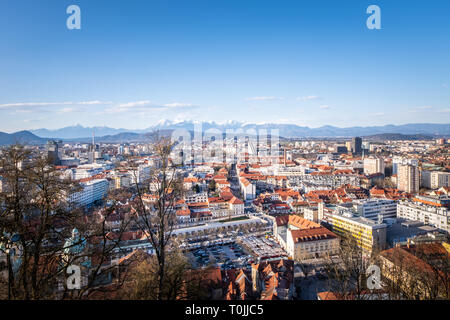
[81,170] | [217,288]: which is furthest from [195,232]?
[81,170]

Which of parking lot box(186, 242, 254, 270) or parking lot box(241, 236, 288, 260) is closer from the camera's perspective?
parking lot box(186, 242, 254, 270)

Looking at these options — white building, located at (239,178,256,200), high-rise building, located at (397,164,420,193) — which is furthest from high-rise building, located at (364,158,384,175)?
white building, located at (239,178,256,200)

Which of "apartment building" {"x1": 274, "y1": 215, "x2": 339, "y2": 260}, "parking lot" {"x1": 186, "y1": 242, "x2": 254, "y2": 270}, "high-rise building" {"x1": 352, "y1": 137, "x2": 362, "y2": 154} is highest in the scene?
"high-rise building" {"x1": 352, "y1": 137, "x2": 362, "y2": 154}

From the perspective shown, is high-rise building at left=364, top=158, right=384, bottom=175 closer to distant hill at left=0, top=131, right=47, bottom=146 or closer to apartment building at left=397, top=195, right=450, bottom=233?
apartment building at left=397, top=195, right=450, bottom=233

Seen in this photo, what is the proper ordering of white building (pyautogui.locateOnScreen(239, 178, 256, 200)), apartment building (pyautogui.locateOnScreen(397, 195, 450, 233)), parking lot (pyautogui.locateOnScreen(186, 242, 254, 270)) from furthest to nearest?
white building (pyautogui.locateOnScreen(239, 178, 256, 200)) → apartment building (pyautogui.locateOnScreen(397, 195, 450, 233)) → parking lot (pyautogui.locateOnScreen(186, 242, 254, 270))

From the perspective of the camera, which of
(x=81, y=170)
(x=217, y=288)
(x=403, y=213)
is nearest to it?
(x=217, y=288)

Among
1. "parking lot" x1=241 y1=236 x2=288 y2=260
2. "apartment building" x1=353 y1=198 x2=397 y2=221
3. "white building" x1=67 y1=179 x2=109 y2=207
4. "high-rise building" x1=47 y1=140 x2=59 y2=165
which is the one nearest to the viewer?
"high-rise building" x1=47 y1=140 x2=59 y2=165

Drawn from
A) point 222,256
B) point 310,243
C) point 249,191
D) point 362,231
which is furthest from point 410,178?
point 222,256

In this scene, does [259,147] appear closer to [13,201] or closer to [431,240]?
[431,240]
